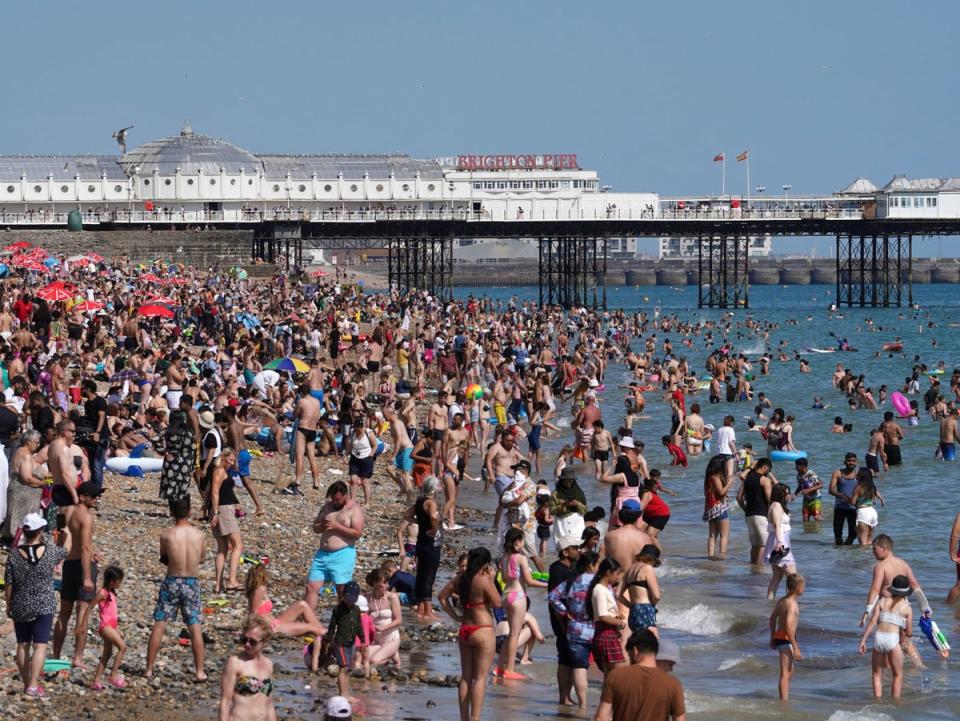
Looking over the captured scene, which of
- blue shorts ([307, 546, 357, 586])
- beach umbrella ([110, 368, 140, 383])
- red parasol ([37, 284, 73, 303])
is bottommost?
blue shorts ([307, 546, 357, 586])

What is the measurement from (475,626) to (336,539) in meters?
2.21

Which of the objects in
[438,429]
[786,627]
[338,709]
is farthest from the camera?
[438,429]

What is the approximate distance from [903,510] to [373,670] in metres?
12.7

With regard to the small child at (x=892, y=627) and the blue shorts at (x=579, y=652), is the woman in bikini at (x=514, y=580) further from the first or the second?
the small child at (x=892, y=627)

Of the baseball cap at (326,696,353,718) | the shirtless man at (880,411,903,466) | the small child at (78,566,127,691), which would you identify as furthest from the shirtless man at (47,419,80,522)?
the shirtless man at (880,411,903,466)

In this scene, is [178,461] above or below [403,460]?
above

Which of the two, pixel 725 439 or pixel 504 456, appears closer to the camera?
pixel 504 456

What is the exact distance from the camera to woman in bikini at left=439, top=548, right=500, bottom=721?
32.5 feet

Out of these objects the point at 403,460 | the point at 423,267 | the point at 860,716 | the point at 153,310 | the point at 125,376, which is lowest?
the point at 860,716

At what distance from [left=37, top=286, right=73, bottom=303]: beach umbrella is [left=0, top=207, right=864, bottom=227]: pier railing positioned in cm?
4235

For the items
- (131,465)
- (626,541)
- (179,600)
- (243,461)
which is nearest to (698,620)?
(626,541)

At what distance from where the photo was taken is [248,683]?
26.3 ft

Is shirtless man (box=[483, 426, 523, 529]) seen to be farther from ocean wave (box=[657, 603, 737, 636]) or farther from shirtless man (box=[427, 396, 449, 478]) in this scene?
shirtless man (box=[427, 396, 449, 478])

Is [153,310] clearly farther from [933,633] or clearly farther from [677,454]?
[933,633]
